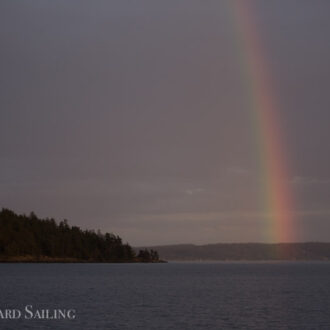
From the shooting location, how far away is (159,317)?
6969cm

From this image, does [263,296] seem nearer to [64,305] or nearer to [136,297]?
[136,297]

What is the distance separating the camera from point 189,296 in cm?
10156

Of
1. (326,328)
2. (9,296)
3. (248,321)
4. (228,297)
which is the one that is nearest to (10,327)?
(248,321)

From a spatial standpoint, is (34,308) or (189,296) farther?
(189,296)

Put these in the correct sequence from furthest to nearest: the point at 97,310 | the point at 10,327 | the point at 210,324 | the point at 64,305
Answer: the point at 64,305, the point at 97,310, the point at 210,324, the point at 10,327

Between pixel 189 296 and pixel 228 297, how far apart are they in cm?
614

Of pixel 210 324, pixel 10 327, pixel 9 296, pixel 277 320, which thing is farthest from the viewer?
pixel 9 296

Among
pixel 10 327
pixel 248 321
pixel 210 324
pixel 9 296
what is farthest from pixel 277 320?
pixel 9 296

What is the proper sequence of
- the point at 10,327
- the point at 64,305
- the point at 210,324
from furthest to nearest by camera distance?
the point at 64,305
the point at 210,324
the point at 10,327

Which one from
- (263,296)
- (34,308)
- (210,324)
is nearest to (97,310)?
(34,308)

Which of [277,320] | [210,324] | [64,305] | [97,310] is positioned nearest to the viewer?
[210,324]

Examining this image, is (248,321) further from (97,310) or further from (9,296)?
(9,296)

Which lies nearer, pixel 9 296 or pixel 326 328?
pixel 326 328

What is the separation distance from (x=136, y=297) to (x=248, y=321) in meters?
33.7
